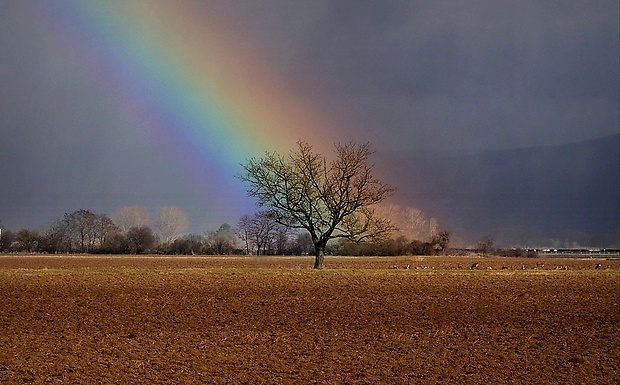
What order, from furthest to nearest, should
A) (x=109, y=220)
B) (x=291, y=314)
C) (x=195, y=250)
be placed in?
(x=109, y=220), (x=195, y=250), (x=291, y=314)

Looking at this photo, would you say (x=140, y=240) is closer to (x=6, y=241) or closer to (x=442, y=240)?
(x=6, y=241)

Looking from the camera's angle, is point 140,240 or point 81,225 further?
point 81,225

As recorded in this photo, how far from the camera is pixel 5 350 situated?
60.0 feet

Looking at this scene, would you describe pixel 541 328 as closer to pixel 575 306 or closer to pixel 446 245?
pixel 575 306

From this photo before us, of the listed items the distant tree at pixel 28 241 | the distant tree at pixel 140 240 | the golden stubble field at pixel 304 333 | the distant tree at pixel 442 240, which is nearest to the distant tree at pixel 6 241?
the distant tree at pixel 28 241

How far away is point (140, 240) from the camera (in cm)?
12212

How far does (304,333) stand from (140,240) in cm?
10561

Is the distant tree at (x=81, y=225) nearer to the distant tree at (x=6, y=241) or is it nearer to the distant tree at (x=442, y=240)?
the distant tree at (x=6, y=241)

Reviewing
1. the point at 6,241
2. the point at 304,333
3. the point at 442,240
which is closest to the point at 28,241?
the point at 6,241

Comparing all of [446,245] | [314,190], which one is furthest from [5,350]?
[446,245]

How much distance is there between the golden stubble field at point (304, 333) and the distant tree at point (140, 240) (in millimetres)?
83513

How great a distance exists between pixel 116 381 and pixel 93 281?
24480 millimetres

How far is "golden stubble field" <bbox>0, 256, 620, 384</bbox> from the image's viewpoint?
1606 cm

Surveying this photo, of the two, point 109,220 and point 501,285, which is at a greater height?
point 109,220
